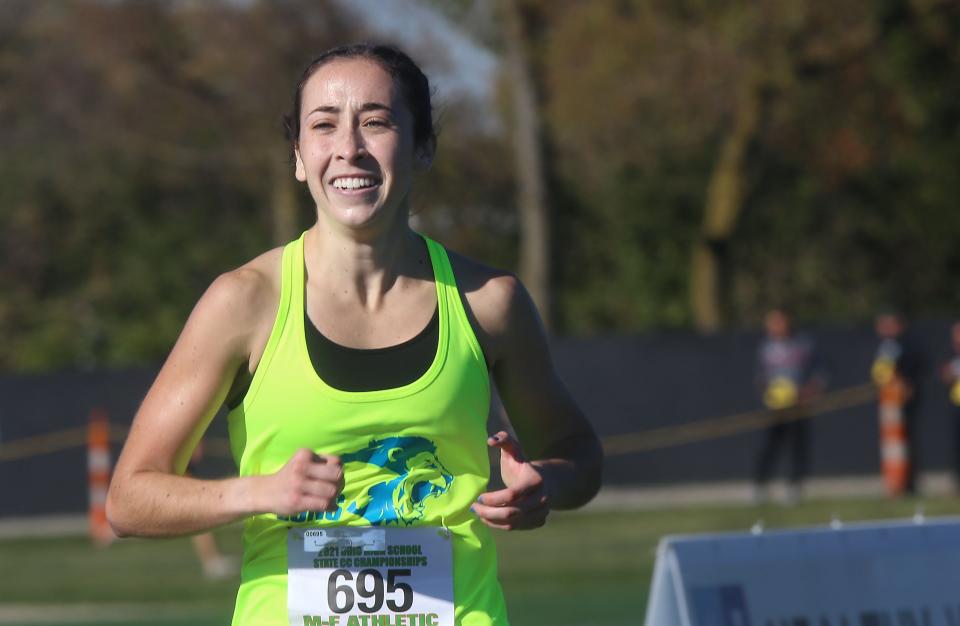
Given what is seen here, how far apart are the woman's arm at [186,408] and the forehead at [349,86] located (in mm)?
341

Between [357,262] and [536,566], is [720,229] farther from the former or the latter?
[357,262]

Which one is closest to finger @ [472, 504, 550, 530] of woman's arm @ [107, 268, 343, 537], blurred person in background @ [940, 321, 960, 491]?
woman's arm @ [107, 268, 343, 537]

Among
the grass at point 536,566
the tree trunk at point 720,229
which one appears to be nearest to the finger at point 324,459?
the grass at point 536,566

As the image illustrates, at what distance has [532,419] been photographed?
3.60 m

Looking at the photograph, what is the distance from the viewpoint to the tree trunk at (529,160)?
84.0 ft

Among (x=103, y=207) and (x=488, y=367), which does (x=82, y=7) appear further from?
(x=488, y=367)

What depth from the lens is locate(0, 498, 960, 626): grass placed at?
12.3 meters

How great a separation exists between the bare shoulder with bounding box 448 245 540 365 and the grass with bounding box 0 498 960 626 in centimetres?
803

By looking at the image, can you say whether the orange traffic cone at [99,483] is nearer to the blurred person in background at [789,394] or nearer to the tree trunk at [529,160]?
the blurred person in background at [789,394]

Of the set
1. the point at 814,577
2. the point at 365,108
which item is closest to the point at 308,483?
the point at 365,108

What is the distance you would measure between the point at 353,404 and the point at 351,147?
45cm

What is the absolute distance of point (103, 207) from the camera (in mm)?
40750

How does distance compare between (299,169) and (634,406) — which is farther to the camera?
(634,406)

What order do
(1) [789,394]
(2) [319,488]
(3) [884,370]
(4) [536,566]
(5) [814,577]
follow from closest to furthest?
(2) [319,488] → (5) [814,577] → (4) [536,566] → (1) [789,394] → (3) [884,370]
